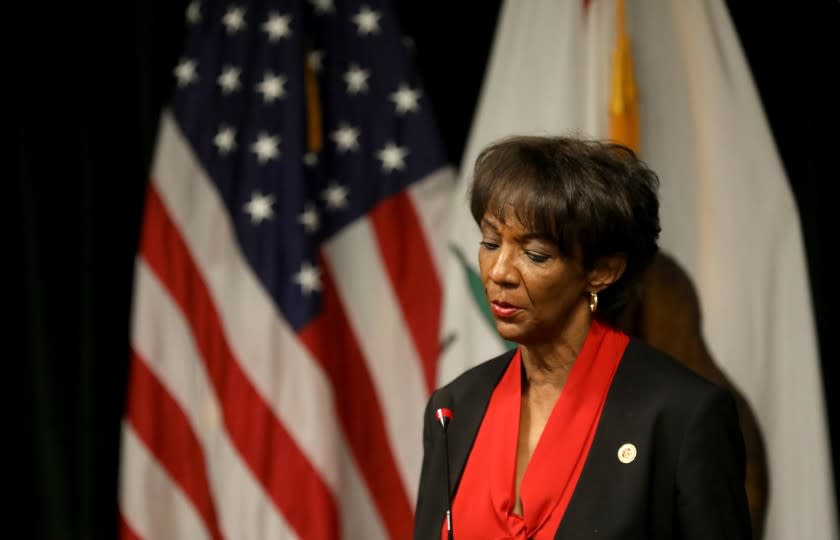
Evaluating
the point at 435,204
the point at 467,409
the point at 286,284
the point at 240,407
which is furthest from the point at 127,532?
the point at 467,409

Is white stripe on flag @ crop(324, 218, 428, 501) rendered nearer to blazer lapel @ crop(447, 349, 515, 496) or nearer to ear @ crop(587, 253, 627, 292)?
blazer lapel @ crop(447, 349, 515, 496)

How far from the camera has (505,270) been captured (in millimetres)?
1593

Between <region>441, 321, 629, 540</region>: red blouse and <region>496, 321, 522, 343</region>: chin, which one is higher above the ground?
<region>496, 321, 522, 343</region>: chin

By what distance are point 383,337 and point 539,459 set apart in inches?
60.9

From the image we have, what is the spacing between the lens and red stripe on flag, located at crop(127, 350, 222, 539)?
3062mm

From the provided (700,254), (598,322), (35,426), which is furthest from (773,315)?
(35,426)

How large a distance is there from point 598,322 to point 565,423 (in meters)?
0.18

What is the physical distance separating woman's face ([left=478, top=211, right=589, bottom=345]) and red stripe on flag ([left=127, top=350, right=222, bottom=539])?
5.52ft

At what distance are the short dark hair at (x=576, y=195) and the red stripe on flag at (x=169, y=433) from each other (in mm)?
1680

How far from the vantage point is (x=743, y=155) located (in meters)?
2.61

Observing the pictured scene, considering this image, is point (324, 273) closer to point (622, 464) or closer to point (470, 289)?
point (470, 289)

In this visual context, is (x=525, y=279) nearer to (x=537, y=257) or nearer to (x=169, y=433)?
(x=537, y=257)

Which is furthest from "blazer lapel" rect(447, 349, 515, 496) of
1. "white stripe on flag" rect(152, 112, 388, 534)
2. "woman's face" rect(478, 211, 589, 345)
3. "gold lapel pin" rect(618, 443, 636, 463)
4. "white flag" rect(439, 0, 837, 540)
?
"white stripe on flag" rect(152, 112, 388, 534)

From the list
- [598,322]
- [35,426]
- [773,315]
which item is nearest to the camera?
[598,322]
